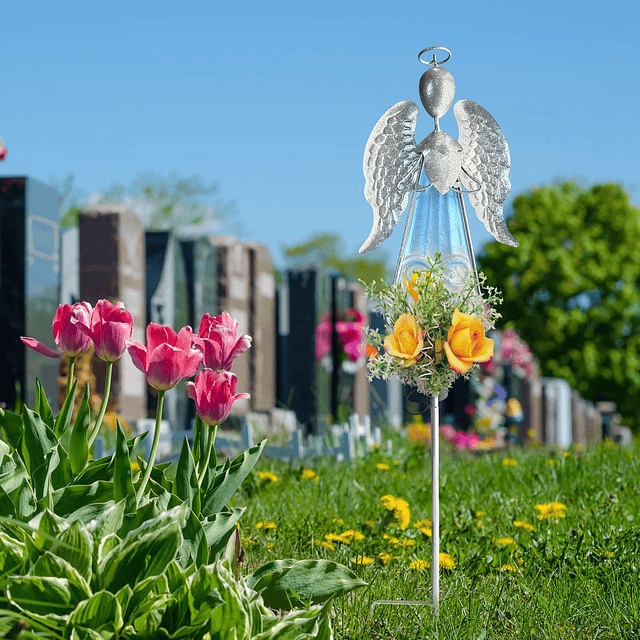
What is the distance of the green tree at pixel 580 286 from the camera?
76.6 feet

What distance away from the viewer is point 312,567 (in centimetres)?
205

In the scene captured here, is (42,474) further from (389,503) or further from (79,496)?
(389,503)

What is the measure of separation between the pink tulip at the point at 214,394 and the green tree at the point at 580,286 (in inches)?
883

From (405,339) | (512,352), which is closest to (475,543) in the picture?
(405,339)

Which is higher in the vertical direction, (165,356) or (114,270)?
(114,270)

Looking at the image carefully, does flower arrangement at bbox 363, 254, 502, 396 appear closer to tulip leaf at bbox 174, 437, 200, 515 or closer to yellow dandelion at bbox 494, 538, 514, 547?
tulip leaf at bbox 174, 437, 200, 515

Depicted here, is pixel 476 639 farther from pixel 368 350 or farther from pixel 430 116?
pixel 430 116

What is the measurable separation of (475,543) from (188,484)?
1687mm

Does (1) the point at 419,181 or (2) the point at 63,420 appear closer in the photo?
(2) the point at 63,420

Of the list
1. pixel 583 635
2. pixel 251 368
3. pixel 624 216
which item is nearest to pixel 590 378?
pixel 624 216

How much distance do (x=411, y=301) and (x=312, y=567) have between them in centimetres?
98

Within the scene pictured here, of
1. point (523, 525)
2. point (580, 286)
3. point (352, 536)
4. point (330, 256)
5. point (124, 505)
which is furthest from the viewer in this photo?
point (330, 256)

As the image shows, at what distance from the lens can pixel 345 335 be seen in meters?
7.53

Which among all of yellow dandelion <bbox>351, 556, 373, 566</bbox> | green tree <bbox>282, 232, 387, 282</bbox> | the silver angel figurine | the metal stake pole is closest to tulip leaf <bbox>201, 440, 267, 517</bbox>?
the metal stake pole
